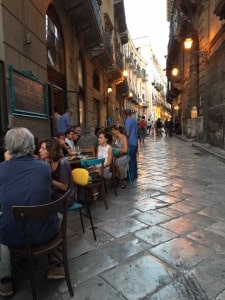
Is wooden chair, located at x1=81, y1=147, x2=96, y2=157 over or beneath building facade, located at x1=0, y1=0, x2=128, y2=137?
beneath

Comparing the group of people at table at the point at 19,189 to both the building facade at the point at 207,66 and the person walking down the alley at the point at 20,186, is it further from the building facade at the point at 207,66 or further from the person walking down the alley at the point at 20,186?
the building facade at the point at 207,66

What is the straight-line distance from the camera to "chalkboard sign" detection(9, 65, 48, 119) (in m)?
6.01

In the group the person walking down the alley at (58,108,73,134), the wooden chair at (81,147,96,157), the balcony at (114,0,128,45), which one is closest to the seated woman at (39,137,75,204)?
the wooden chair at (81,147,96,157)

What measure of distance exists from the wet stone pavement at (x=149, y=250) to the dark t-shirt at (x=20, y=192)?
558 millimetres

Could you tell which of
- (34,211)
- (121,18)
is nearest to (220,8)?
(34,211)

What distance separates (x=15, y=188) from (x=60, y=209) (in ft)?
1.23

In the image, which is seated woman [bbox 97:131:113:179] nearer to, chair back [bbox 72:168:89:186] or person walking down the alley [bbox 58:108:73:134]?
chair back [bbox 72:168:89:186]

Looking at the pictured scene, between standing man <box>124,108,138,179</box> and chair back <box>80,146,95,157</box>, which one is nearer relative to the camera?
chair back <box>80,146,95,157</box>

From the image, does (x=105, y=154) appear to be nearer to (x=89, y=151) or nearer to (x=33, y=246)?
(x=89, y=151)

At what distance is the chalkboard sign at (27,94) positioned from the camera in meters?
6.01

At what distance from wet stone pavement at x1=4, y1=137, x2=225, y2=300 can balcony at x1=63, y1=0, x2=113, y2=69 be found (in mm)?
8124

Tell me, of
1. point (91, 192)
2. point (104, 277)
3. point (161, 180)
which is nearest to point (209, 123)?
point (161, 180)

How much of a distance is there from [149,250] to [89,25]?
11.5 m

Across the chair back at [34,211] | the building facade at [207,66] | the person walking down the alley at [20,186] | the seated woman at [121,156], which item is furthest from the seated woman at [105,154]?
the building facade at [207,66]
